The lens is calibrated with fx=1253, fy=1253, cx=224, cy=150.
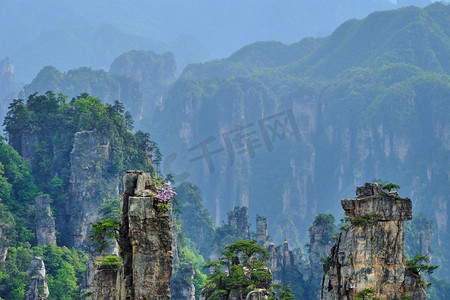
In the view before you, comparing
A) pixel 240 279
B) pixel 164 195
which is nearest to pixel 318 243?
pixel 240 279

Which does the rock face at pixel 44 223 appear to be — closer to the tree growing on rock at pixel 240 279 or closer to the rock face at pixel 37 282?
the rock face at pixel 37 282

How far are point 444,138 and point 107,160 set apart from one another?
9909cm

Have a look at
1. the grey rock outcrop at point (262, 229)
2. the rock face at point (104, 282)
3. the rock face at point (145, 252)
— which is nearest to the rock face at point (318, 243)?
the grey rock outcrop at point (262, 229)

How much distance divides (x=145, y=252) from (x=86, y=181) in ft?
198

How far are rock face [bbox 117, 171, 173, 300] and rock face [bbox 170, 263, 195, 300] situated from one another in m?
51.9

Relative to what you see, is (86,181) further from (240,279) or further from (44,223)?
(240,279)

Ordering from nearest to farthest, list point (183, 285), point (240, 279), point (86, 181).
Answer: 1. point (240, 279)
2. point (183, 285)
3. point (86, 181)

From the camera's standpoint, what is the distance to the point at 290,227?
16638cm

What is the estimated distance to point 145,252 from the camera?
32344 millimetres

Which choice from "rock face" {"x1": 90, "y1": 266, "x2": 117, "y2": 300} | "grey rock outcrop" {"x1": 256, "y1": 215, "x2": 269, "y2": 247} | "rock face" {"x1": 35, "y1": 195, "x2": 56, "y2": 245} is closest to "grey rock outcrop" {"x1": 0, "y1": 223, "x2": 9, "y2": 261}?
"rock face" {"x1": 35, "y1": 195, "x2": 56, "y2": 245}

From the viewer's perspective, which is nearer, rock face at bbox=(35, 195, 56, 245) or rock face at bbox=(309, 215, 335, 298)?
rock face at bbox=(35, 195, 56, 245)

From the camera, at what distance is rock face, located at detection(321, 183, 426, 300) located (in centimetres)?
3881

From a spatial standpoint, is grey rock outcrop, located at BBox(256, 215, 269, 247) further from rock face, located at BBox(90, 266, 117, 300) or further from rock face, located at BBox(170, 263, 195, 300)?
rock face, located at BBox(90, 266, 117, 300)

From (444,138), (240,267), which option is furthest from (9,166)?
(444,138)
